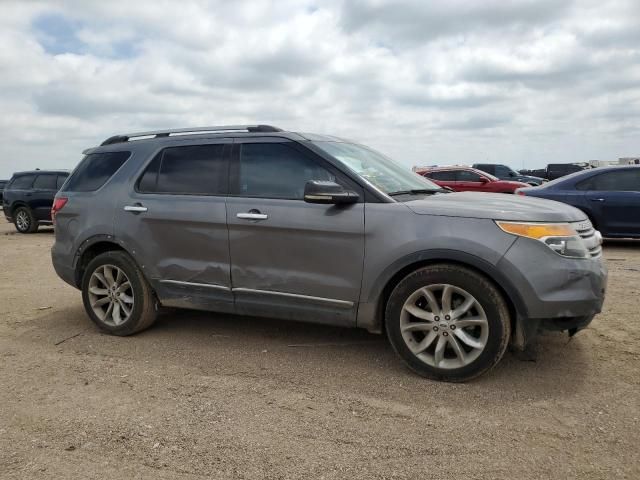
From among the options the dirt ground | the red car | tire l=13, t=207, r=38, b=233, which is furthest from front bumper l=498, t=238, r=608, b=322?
tire l=13, t=207, r=38, b=233

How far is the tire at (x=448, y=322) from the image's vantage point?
11.8 ft

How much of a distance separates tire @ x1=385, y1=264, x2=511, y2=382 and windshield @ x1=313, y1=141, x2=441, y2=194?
0.83 m

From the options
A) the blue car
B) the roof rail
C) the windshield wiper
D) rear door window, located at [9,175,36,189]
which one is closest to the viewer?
the windshield wiper

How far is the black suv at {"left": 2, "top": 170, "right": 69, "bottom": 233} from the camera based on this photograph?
1536cm

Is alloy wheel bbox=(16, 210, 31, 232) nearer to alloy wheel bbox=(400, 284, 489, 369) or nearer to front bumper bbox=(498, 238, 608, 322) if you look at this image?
alloy wheel bbox=(400, 284, 489, 369)

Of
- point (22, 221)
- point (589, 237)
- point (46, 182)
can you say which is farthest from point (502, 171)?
point (589, 237)

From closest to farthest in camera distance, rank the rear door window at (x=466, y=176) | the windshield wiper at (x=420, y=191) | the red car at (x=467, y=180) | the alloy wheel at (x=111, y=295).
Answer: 1. the windshield wiper at (x=420, y=191)
2. the alloy wheel at (x=111, y=295)
3. the red car at (x=467, y=180)
4. the rear door window at (x=466, y=176)

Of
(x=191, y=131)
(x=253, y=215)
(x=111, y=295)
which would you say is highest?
(x=191, y=131)

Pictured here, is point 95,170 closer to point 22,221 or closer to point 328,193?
point 328,193

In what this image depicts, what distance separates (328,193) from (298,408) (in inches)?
57.5

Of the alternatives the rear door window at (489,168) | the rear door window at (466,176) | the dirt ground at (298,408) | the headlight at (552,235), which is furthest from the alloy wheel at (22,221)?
the rear door window at (489,168)

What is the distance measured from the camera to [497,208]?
3754 mm

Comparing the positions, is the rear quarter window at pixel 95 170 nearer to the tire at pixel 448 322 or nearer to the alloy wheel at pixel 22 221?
the tire at pixel 448 322

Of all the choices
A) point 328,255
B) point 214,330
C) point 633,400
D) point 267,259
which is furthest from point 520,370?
point 214,330
